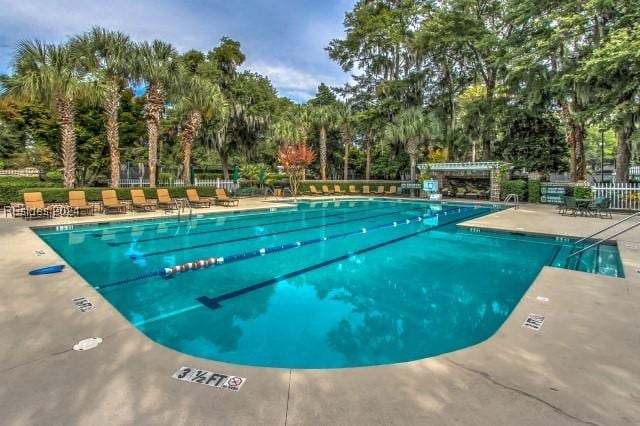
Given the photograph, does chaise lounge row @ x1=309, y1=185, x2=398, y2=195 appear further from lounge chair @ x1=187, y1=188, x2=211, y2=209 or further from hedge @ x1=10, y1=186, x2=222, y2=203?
lounge chair @ x1=187, y1=188, x2=211, y2=209

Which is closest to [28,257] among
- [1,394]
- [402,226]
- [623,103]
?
[1,394]

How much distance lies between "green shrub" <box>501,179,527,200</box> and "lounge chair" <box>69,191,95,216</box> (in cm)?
1992

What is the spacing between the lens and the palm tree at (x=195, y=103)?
52.9ft

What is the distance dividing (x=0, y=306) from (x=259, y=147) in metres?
22.9

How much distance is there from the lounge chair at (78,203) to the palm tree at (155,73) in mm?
3585

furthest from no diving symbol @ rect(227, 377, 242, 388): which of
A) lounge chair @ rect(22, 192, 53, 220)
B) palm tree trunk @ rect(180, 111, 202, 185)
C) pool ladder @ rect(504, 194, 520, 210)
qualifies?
pool ladder @ rect(504, 194, 520, 210)

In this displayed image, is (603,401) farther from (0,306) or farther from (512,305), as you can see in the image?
(0,306)

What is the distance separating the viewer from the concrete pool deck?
6.23ft

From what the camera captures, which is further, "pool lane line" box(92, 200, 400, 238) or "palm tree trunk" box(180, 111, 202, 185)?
"palm tree trunk" box(180, 111, 202, 185)

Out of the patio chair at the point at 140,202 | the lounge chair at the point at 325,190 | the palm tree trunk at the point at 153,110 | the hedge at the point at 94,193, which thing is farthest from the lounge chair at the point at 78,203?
the lounge chair at the point at 325,190

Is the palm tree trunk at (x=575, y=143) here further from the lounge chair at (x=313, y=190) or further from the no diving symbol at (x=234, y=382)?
the no diving symbol at (x=234, y=382)

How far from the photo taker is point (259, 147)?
25.7m

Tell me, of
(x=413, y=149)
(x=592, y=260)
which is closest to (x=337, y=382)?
(x=592, y=260)

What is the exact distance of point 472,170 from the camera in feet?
67.5
